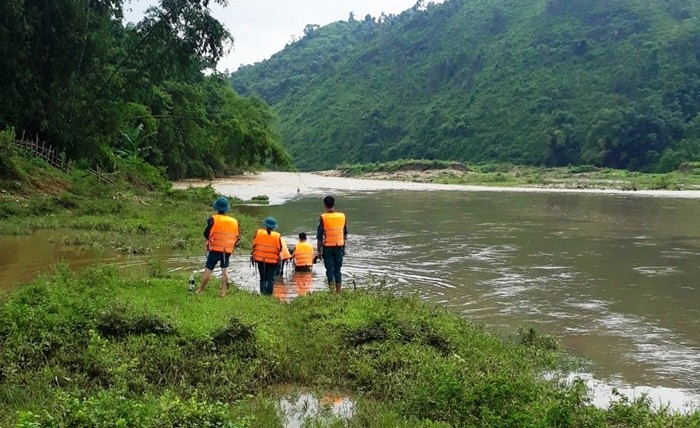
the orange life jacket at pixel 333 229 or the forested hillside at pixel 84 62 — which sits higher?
the forested hillside at pixel 84 62

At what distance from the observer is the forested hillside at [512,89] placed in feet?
270

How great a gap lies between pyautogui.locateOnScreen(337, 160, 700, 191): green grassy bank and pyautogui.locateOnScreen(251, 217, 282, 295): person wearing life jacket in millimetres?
52278

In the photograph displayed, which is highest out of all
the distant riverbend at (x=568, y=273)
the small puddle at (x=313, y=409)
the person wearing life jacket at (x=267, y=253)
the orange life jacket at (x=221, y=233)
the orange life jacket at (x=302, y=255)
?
the orange life jacket at (x=221, y=233)

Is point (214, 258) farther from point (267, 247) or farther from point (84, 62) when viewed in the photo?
point (84, 62)

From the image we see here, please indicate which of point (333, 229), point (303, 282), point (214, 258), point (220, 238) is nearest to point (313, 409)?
point (214, 258)

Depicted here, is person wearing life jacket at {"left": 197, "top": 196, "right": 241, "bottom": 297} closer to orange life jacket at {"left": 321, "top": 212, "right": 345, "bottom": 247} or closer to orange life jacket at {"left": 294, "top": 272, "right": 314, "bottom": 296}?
orange life jacket at {"left": 321, "top": 212, "right": 345, "bottom": 247}

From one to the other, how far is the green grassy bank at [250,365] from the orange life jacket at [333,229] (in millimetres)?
2104

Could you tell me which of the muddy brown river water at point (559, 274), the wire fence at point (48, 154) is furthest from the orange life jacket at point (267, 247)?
the wire fence at point (48, 154)

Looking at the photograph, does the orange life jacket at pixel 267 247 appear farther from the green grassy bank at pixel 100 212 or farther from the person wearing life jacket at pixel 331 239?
the green grassy bank at pixel 100 212

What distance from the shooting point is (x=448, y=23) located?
132125mm

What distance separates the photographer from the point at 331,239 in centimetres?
1180

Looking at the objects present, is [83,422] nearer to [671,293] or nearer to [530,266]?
[671,293]

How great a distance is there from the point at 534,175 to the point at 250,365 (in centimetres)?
7589

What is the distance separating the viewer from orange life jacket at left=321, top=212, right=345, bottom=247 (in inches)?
461
